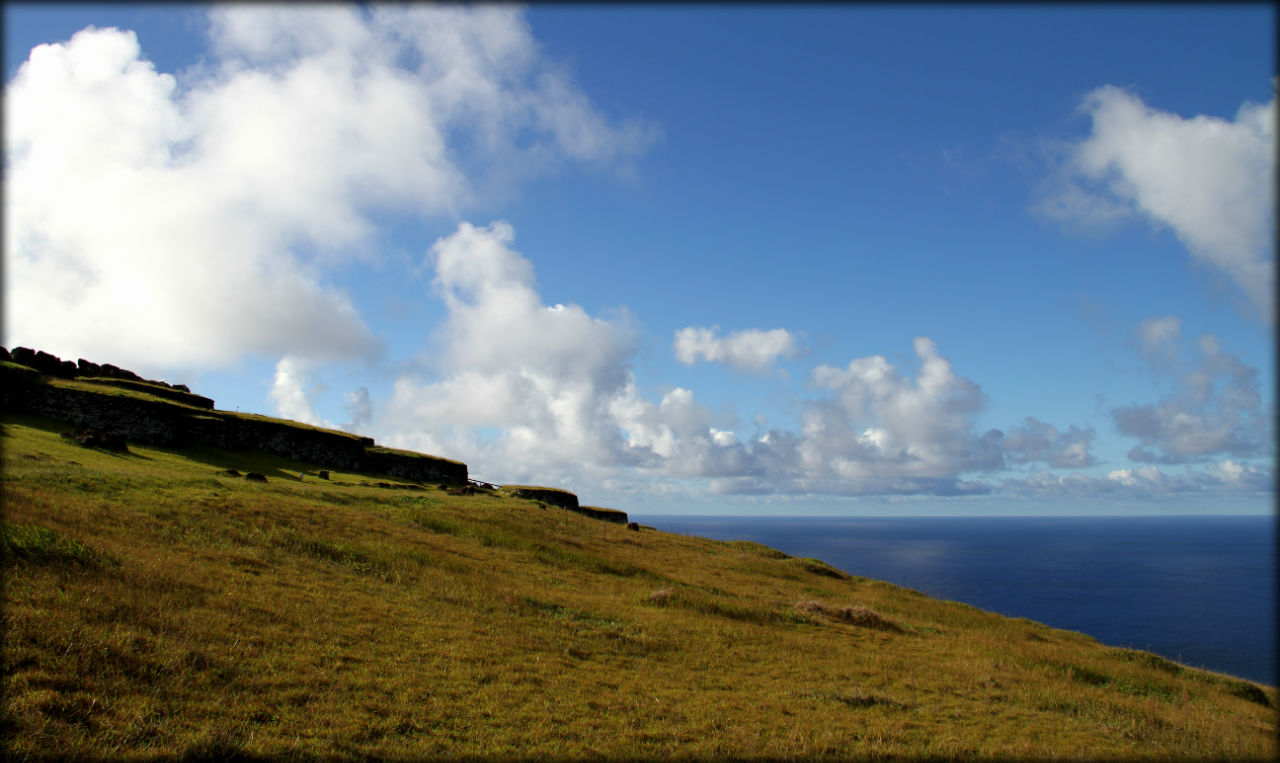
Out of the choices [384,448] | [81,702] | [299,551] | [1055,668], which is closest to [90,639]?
[81,702]

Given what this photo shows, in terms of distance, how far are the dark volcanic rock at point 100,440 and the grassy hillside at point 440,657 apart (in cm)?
98

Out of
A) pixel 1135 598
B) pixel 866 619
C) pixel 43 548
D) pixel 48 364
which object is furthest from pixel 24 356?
pixel 1135 598

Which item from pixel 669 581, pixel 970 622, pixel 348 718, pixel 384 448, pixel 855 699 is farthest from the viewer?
pixel 384 448

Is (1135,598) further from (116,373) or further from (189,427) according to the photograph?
(116,373)

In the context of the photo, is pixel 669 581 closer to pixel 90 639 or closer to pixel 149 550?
pixel 149 550

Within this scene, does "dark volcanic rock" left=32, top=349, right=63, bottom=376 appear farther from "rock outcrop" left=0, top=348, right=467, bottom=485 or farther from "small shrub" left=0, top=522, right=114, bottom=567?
"small shrub" left=0, top=522, right=114, bottom=567

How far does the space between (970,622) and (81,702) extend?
3573 cm

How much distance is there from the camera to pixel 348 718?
10.9 metres

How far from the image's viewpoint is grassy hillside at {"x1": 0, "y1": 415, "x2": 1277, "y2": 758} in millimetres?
10570

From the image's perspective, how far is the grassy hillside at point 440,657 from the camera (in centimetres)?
1057

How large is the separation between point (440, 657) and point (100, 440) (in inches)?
1073

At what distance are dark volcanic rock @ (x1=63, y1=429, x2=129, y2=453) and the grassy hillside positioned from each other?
0.98 meters

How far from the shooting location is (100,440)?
99.2ft

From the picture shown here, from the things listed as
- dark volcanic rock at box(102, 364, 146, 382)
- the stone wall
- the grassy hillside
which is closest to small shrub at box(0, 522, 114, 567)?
the grassy hillside
